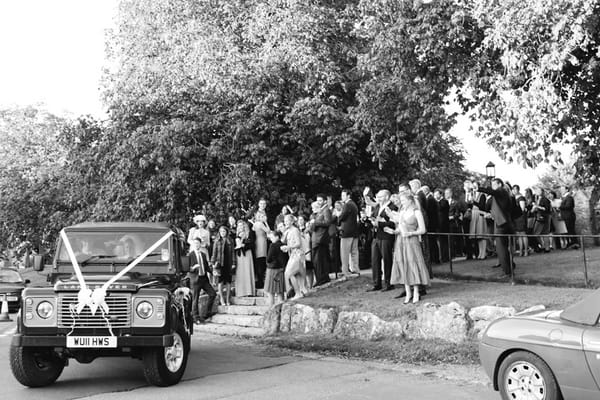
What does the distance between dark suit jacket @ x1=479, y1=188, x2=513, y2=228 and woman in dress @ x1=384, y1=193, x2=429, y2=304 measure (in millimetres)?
2185

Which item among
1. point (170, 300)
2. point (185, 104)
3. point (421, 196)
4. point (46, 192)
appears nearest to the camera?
point (170, 300)

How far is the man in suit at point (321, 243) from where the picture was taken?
1492cm

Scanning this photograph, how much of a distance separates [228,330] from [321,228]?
302cm

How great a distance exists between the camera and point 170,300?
28.5 feet

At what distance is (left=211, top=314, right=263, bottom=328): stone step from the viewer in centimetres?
1468

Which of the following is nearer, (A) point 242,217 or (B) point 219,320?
(B) point 219,320

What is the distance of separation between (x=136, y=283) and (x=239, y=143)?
13.9 meters

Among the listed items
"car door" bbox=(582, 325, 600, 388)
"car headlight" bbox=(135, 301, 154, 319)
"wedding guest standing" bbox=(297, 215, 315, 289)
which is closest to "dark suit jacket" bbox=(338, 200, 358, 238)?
"wedding guest standing" bbox=(297, 215, 315, 289)

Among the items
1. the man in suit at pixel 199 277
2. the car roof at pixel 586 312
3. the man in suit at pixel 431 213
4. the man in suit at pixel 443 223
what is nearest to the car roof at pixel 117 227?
the man in suit at pixel 199 277

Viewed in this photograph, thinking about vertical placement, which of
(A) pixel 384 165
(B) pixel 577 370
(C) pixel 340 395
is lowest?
(C) pixel 340 395

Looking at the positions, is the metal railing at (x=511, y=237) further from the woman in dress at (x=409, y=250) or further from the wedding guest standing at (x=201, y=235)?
the wedding guest standing at (x=201, y=235)

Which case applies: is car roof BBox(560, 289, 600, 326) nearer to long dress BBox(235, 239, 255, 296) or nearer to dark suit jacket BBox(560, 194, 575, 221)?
long dress BBox(235, 239, 255, 296)

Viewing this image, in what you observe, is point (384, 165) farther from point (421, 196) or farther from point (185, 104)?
point (421, 196)

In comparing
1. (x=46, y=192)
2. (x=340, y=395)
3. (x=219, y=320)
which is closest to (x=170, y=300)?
(x=340, y=395)
